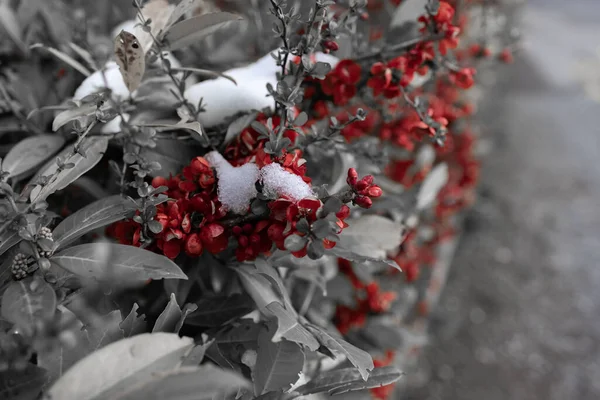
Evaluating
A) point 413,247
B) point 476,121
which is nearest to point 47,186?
point 413,247

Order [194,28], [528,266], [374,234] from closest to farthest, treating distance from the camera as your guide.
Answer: [194,28] → [374,234] → [528,266]

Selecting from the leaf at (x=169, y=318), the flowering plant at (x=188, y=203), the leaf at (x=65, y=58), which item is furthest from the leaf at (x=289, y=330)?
the leaf at (x=65, y=58)

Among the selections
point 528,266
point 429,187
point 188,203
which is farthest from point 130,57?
point 528,266

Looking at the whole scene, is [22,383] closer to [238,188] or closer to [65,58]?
[238,188]

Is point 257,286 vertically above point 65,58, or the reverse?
point 65,58

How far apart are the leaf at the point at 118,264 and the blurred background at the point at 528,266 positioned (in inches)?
52.5

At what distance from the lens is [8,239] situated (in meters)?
0.76

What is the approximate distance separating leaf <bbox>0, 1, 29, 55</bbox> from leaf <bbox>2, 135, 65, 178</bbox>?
0.36m

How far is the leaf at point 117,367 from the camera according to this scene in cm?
58

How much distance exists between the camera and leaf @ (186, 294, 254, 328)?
2.93ft

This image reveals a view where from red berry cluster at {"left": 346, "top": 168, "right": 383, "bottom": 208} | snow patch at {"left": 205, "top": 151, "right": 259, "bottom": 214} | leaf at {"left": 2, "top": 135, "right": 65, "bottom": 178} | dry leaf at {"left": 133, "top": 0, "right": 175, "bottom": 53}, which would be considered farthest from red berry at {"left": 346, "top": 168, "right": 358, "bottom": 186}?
leaf at {"left": 2, "top": 135, "right": 65, "bottom": 178}

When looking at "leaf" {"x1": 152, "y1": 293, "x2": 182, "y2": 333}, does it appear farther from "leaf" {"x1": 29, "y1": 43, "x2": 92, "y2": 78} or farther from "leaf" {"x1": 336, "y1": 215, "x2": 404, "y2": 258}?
"leaf" {"x1": 29, "y1": 43, "x2": 92, "y2": 78}

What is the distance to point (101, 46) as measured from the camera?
1.32 meters

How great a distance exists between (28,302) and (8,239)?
0.13 metres
